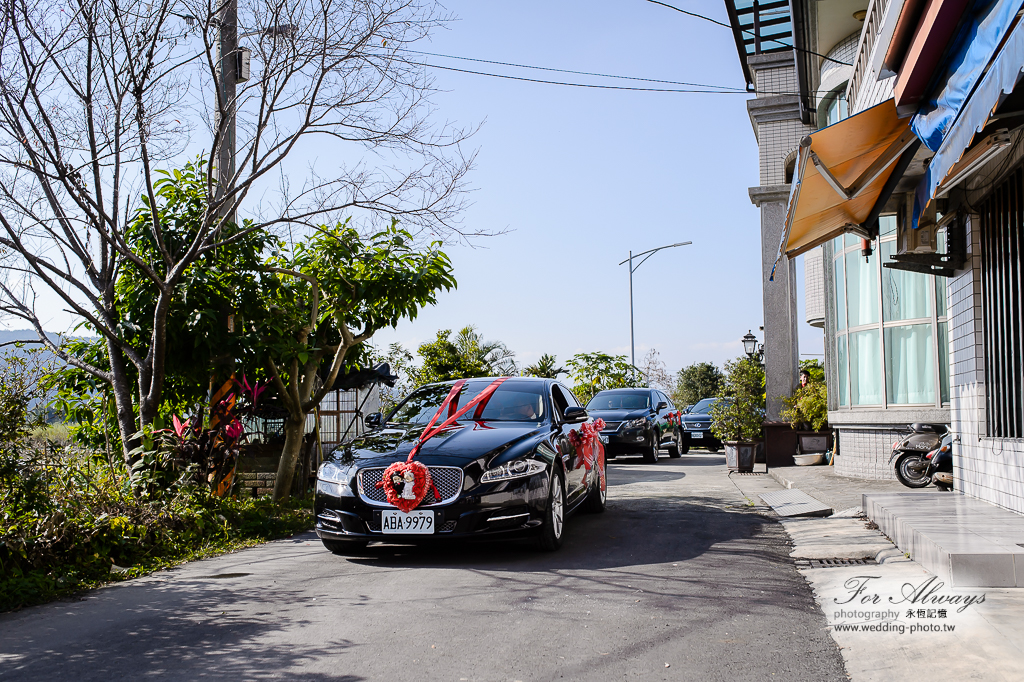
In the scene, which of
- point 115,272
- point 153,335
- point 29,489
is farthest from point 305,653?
point 115,272

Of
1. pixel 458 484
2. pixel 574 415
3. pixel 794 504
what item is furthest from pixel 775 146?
pixel 458 484

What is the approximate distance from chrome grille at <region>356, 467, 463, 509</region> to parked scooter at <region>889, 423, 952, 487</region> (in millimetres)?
6680

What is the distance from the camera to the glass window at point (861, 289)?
12.8 metres

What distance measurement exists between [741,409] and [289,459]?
9.27m

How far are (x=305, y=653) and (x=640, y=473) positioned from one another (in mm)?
12233

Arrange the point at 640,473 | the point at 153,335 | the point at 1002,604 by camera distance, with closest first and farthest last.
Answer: the point at 1002,604 → the point at 153,335 → the point at 640,473

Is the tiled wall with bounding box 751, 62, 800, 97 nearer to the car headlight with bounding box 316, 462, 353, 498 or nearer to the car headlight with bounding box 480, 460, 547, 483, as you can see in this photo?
the car headlight with bounding box 480, 460, 547, 483

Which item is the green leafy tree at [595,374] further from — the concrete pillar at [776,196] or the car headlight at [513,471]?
the car headlight at [513,471]

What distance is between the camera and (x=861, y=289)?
1317 centimetres

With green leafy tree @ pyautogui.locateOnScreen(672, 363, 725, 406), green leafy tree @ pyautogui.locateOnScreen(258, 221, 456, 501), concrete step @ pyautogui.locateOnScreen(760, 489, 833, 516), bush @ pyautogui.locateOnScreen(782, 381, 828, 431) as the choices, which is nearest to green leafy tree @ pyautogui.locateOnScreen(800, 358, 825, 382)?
bush @ pyautogui.locateOnScreen(782, 381, 828, 431)

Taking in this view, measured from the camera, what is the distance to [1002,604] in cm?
461

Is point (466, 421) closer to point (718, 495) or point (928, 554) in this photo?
point (928, 554)

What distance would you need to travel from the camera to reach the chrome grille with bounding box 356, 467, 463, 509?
6559 mm

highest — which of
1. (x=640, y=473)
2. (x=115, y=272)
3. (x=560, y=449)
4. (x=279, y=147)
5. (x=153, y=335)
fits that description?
(x=279, y=147)
